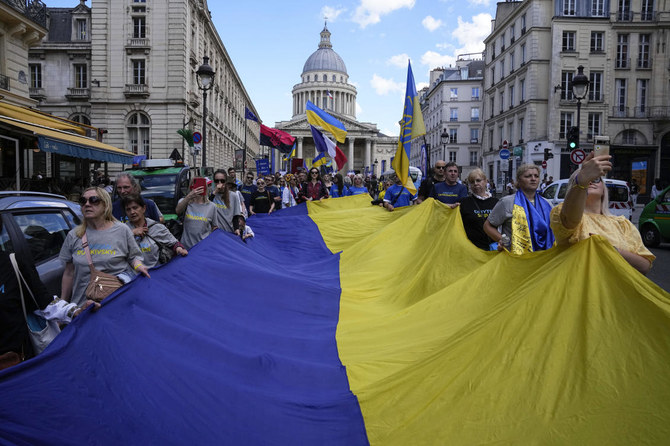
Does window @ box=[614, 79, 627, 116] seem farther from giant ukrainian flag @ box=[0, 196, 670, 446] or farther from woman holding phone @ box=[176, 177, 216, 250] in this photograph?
giant ukrainian flag @ box=[0, 196, 670, 446]

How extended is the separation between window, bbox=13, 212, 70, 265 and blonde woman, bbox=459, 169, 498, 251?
422 centimetres

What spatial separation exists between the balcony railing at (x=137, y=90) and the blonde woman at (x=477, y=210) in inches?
1347

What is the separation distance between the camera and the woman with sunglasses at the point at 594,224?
2.91m

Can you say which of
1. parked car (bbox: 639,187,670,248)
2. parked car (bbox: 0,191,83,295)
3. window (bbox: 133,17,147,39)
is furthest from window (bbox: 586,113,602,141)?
parked car (bbox: 0,191,83,295)

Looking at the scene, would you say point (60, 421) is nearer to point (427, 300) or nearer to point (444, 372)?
point (444, 372)

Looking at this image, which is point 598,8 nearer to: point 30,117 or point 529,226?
point 30,117

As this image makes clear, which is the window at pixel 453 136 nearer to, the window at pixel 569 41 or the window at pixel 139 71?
the window at pixel 569 41

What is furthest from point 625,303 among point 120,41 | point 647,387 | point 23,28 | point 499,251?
point 120,41

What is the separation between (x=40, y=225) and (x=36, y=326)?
146 centimetres

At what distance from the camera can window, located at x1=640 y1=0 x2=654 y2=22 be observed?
39.8 meters

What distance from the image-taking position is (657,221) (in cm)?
1350

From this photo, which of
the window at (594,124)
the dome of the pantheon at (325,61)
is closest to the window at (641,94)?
the window at (594,124)

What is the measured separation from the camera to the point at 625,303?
8.05ft

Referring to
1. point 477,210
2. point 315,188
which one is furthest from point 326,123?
point 477,210
